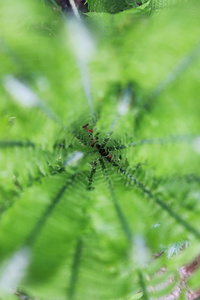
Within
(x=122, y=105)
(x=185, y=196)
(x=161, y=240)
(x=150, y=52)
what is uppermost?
(x=150, y=52)

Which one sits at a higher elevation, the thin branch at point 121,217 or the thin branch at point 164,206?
the thin branch at point 164,206

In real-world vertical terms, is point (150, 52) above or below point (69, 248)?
above

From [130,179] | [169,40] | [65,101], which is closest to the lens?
[169,40]

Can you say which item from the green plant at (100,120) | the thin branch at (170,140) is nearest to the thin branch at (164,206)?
the green plant at (100,120)

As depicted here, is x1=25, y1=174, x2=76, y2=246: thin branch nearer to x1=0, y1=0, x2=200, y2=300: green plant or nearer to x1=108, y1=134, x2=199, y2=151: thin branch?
x1=0, y1=0, x2=200, y2=300: green plant

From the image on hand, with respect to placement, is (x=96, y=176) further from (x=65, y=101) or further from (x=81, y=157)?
(x=65, y=101)

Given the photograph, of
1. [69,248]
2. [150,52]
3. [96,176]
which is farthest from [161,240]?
[150,52]

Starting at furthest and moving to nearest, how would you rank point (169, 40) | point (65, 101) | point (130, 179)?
point (130, 179) < point (65, 101) < point (169, 40)

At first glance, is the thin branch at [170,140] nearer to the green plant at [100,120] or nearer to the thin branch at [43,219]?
the green plant at [100,120]
